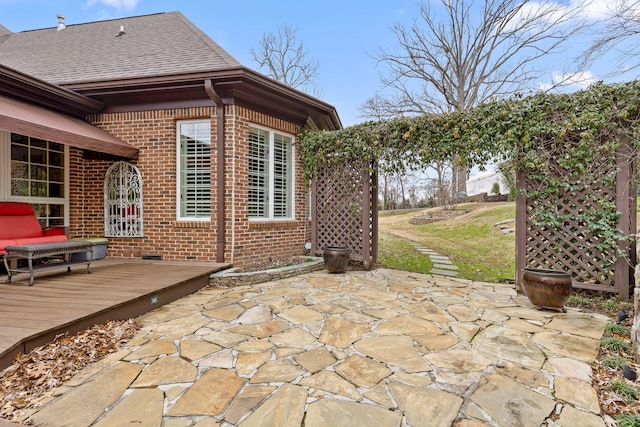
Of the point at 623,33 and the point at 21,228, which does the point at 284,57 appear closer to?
the point at 21,228

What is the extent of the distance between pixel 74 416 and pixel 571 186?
5.81m

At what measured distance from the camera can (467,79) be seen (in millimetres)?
16109

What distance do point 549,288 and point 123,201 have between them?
7056 mm

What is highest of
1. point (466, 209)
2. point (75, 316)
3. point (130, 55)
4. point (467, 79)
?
point (467, 79)

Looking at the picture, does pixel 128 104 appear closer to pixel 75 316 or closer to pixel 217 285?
pixel 217 285

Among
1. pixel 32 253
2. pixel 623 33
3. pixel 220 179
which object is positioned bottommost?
pixel 32 253

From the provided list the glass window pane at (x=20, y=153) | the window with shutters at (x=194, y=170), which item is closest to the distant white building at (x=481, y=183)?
the window with shutters at (x=194, y=170)

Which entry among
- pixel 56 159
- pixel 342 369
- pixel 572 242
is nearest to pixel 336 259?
pixel 342 369

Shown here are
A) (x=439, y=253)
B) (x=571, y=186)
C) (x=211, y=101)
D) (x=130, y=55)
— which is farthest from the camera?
(x=439, y=253)

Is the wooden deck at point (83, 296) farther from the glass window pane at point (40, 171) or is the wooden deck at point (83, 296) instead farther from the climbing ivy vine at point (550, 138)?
the climbing ivy vine at point (550, 138)

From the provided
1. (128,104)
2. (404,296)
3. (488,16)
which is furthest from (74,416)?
(488,16)

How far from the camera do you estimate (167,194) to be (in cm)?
572

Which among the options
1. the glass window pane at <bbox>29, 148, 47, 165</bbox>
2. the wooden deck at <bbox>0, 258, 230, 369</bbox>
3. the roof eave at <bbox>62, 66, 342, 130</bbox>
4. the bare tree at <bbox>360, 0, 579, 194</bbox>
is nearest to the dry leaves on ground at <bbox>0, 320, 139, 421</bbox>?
the wooden deck at <bbox>0, 258, 230, 369</bbox>

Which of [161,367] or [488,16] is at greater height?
[488,16]
